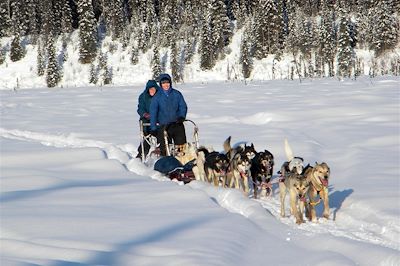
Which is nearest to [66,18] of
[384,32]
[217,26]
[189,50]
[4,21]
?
[4,21]

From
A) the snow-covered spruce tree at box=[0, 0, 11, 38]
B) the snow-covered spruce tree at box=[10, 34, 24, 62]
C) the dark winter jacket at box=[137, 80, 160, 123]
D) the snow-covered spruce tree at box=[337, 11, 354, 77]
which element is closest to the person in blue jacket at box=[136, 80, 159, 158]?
the dark winter jacket at box=[137, 80, 160, 123]

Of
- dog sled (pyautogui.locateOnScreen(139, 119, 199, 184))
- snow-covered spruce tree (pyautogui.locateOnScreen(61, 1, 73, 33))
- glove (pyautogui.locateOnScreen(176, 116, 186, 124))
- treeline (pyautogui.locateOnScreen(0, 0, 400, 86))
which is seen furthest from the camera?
snow-covered spruce tree (pyautogui.locateOnScreen(61, 1, 73, 33))

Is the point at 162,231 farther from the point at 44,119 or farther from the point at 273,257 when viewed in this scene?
the point at 44,119

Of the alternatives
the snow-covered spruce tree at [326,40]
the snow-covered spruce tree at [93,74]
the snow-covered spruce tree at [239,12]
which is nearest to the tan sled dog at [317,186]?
the snow-covered spruce tree at [326,40]

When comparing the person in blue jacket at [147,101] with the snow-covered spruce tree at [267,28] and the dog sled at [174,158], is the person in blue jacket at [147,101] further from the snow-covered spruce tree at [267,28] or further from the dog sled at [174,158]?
the snow-covered spruce tree at [267,28]

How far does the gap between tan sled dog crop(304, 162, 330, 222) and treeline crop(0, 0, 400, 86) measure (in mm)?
36453

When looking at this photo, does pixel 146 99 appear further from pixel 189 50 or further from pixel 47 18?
pixel 47 18

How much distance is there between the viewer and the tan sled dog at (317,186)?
4957 mm

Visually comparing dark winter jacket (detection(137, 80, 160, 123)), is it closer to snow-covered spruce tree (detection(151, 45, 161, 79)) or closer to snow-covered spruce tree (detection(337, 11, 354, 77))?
snow-covered spruce tree (detection(337, 11, 354, 77))

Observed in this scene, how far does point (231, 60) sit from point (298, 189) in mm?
43592

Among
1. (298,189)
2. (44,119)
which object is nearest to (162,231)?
(298,189)

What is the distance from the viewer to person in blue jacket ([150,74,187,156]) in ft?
26.3

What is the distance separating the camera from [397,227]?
14.5 feet

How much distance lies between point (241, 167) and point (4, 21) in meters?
55.7
